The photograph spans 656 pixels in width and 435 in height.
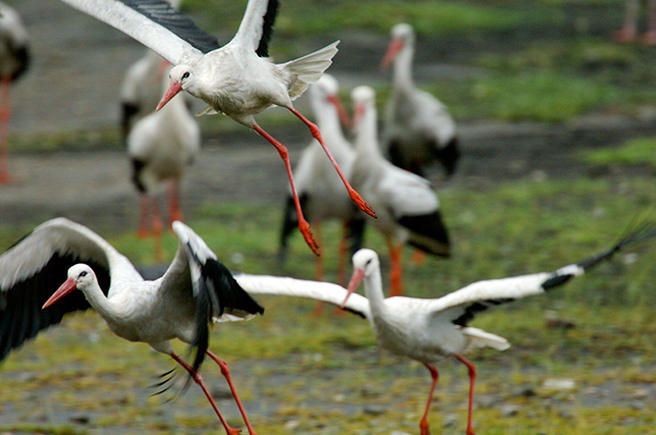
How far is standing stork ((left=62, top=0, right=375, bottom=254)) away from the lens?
4484mm

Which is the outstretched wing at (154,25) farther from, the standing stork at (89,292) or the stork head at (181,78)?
the standing stork at (89,292)

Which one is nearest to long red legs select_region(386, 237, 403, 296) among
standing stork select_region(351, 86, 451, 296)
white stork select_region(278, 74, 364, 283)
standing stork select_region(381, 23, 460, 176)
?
standing stork select_region(351, 86, 451, 296)

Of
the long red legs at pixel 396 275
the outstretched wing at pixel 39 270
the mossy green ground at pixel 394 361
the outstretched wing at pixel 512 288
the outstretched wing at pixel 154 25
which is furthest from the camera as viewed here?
the long red legs at pixel 396 275

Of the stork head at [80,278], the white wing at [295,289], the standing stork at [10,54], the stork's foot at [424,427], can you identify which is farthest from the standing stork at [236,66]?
the standing stork at [10,54]

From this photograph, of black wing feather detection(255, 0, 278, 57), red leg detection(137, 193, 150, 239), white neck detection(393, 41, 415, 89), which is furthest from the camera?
white neck detection(393, 41, 415, 89)

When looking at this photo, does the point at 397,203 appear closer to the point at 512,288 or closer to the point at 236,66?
the point at 512,288

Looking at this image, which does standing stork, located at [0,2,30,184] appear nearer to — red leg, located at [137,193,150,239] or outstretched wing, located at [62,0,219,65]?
red leg, located at [137,193,150,239]

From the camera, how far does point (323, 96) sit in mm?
7504

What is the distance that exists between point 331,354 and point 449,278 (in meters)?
1.47

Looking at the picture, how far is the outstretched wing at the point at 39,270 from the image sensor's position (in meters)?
4.62

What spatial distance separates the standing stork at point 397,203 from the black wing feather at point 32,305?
267 cm

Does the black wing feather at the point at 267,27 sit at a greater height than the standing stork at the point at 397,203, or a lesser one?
greater

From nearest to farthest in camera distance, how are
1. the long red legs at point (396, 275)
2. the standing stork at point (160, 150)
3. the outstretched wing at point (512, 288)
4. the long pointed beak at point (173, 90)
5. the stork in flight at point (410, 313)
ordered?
1. the long pointed beak at point (173, 90)
2. the outstretched wing at point (512, 288)
3. the stork in flight at point (410, 313)
4. the long red legs at point (396, 275)
5. the standing stork at point (160, 150)

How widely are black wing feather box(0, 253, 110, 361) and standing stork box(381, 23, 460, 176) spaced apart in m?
4.28
